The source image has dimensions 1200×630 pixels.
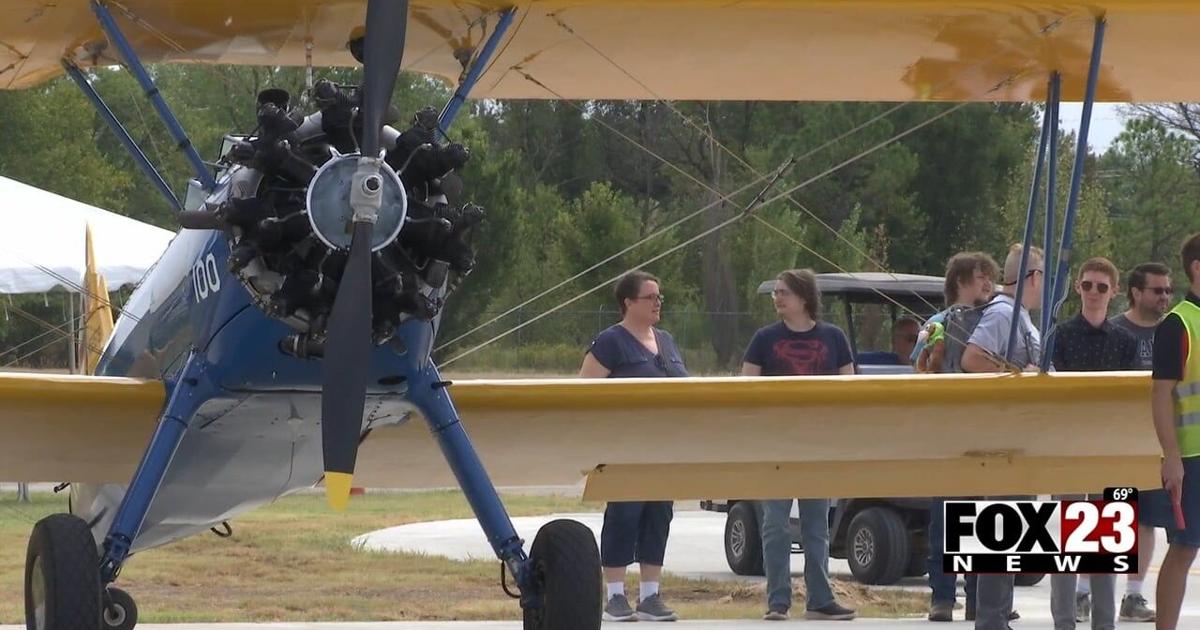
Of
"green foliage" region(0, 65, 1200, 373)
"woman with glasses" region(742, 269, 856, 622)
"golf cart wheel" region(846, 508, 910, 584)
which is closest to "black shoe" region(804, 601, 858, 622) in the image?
"woman with glasses" region(742, 269, 856, 622)

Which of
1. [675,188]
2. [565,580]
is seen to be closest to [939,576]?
[565,580]

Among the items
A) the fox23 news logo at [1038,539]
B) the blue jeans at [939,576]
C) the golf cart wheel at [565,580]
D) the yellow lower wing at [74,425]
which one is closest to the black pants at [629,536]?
the blue jeans at [939,576]

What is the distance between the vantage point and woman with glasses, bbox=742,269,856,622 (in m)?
7.84

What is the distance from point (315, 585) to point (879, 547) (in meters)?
2.96

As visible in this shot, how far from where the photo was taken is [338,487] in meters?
4.79

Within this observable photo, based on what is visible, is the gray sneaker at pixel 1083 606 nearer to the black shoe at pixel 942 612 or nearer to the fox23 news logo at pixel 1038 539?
the black shoe at pixel 942 612

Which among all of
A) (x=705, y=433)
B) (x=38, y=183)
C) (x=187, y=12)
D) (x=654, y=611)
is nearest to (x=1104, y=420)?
(x=705, y=433)

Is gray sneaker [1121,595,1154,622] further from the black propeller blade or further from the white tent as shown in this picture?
the white tent

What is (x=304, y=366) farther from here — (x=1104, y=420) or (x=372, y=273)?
(x=1104, y=420)

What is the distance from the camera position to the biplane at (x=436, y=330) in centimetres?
482

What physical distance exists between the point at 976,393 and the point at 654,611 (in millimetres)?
2076

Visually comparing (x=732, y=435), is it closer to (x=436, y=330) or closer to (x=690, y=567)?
(x=436, y=330)

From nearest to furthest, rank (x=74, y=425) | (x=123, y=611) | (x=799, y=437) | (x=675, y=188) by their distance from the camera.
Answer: (x=74, y=425) → (x=123, y=611) → (x=799, y=437) → (x=675, y=188)

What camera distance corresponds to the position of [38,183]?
27.3 metres
